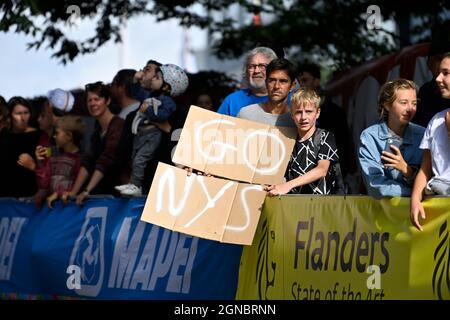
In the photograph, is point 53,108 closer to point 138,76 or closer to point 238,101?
point 138,76

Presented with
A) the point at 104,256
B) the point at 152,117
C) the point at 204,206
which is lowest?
the point at 104,256

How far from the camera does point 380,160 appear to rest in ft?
26.9

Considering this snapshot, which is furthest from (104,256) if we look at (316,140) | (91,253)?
(316,140)

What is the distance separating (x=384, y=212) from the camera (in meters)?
7.85

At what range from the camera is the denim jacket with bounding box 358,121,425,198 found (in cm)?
797

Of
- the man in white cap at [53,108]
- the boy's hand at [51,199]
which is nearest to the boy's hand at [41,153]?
the man in white cap at [53,108]

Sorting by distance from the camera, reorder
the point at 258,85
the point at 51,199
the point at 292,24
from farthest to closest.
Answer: the point at 292,24
the point at 51,199
the point at 258,85

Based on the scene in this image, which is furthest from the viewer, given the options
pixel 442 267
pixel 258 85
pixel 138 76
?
pixel 138 76

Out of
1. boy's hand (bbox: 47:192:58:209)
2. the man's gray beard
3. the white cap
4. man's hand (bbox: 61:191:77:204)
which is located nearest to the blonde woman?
the man's gray beard

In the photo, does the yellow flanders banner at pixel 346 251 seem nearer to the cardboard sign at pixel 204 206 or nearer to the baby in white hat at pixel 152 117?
the cardboard sign at pixel 204 206

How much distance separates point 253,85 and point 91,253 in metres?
2.56

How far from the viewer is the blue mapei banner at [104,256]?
10070mm

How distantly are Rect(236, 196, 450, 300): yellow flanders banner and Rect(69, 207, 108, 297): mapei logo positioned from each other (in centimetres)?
213
